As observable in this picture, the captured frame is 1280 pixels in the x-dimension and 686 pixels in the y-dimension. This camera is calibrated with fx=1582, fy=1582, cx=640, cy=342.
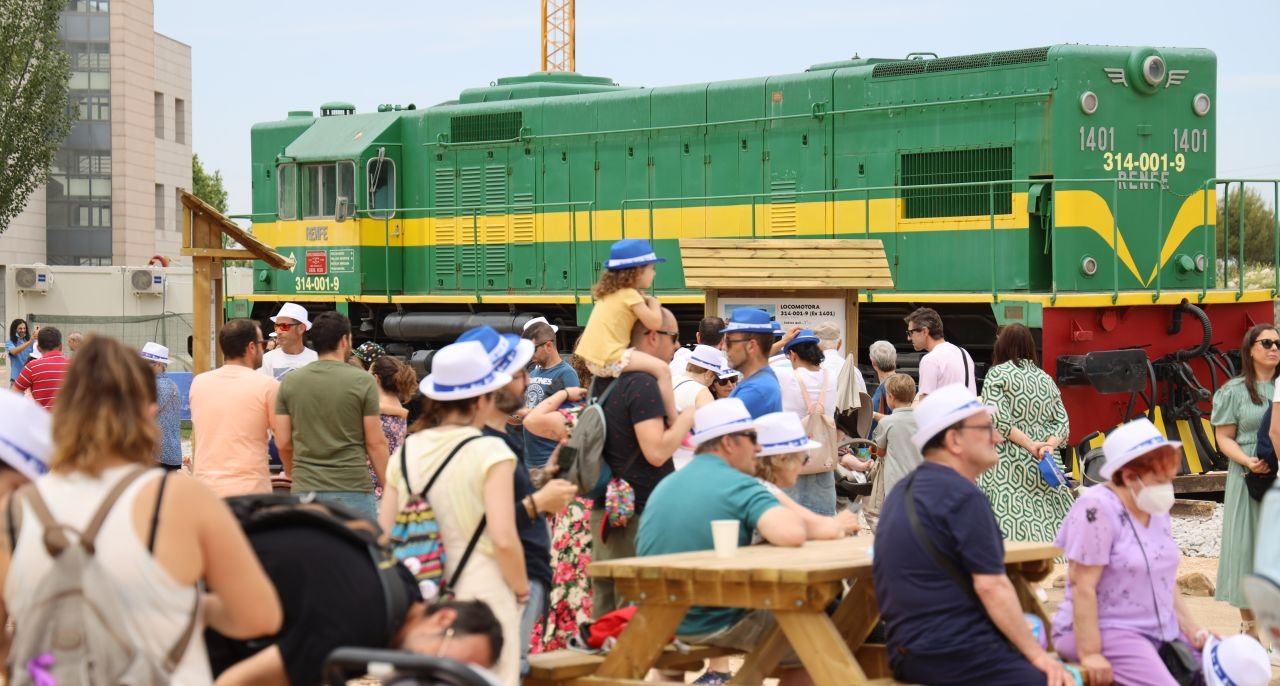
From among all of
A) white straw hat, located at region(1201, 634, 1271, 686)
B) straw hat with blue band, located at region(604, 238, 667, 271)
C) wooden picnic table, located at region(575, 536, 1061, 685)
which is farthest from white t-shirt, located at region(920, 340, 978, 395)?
white straw hat, located at region(1201, 634, 1271, 686)

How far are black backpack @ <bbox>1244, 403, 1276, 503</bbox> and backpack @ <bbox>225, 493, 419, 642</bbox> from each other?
14.6ft

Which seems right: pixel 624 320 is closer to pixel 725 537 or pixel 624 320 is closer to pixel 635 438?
pixel 635 438

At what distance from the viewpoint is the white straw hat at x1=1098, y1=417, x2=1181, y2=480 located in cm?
502

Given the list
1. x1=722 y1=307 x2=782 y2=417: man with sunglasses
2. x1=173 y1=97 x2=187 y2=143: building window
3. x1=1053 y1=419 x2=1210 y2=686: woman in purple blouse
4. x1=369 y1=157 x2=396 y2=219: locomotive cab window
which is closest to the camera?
x1=1053 y1=419 x2=1210 y2=686: woman in purple blouse

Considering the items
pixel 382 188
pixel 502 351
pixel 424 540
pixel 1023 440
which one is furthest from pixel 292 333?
pixel 382 188

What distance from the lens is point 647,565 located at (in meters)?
5.07

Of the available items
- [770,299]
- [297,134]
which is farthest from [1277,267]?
[297,134]

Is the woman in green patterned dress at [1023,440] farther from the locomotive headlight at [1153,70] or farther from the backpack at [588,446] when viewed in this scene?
the locomotive headlight at [1153,70]

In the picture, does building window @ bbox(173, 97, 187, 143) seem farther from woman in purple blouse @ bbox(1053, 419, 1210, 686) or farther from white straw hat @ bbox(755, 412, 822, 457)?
woman in purple blouse @ bbox(1053, 419, 1210, 686)

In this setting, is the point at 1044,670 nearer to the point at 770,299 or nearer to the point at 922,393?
the point at 922,393

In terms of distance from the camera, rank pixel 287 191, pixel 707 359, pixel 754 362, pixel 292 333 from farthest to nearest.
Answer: pixel 287 191, pixel 292 333, pixel 707 359, pixel 754 362

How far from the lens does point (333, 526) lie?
388cm

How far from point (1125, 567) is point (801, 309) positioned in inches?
267

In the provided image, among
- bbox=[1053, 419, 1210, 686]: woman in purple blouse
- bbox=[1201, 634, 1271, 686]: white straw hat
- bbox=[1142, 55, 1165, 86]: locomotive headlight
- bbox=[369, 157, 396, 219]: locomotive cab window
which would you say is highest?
bbox=[1142, 55, 1165, 86]: locomotive headlight
